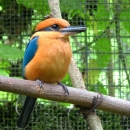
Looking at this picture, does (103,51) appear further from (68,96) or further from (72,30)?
(68,96)

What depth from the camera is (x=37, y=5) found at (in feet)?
9.57

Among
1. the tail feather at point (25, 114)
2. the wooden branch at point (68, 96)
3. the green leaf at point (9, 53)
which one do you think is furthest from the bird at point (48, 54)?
the green leaf at point (9, 53)

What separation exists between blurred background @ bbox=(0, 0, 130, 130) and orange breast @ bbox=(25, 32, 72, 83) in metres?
0.96

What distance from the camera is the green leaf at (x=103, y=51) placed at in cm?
296

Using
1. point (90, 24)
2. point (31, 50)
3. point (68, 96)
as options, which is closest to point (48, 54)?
point (31, 50)

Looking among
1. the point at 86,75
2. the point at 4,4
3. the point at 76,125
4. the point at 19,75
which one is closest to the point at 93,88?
the point at 86,75

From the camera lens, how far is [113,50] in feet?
9.98

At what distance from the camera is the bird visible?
1.92m

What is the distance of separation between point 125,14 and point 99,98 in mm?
1396

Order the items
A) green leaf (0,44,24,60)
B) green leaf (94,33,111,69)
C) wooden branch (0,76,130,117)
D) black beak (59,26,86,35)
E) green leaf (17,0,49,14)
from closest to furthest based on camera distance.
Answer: wooden branch (0,76,130,117) → black beak (59,26,86,35) → green leaf (0,44,24,60) → green leaf (17,0,49,14) → green leaf (94,33,111,69)

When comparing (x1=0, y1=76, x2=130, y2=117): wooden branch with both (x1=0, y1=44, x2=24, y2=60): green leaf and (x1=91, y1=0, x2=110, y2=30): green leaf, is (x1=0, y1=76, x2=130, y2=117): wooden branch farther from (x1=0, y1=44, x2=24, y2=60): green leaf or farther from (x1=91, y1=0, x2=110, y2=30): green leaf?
(x1=91, y1=0, x2=110, y2=30): green leaf

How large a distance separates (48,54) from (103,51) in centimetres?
112

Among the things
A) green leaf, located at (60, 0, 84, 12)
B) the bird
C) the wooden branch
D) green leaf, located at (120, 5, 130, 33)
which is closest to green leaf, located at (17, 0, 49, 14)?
green leaf, located at (60, 0, 84, 12)

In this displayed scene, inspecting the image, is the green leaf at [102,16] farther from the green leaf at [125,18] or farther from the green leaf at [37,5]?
the green leaf at [37,5]
